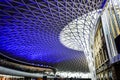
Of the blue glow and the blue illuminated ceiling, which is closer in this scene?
the blue illuminated ceiling

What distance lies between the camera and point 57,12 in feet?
91.0

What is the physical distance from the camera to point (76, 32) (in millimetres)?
38594

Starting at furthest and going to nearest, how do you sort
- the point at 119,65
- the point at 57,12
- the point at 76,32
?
the point at 76,32, the point at 57,12, the point at 119,65

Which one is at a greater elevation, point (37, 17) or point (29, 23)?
point (37, 17)

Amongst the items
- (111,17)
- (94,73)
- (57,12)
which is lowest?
(94,73)

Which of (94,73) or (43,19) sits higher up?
(43,19)

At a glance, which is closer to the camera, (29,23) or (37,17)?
(37,17)

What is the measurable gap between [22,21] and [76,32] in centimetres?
1630

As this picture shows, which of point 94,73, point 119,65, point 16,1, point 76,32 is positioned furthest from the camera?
point 76,32

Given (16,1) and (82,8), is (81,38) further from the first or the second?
(16,1)

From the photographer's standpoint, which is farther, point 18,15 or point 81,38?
point 81,38

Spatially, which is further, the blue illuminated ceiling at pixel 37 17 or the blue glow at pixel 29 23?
the blue glow at pixel 29 23

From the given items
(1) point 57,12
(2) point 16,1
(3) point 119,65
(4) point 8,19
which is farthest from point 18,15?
(3) point 119,65

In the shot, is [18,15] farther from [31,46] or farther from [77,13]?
[31,46]
